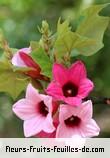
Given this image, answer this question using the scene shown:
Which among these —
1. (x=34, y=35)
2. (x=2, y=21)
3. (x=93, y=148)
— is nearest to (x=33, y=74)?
(x=93, y=148)

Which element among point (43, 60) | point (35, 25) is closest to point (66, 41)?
point (43, 60)

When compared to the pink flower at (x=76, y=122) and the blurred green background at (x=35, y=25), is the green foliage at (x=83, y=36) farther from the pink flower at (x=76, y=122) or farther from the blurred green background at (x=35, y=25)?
the blurred green background at (x=35, y=25)

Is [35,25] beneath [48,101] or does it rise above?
above

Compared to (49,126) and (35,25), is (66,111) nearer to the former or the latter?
(49,126)

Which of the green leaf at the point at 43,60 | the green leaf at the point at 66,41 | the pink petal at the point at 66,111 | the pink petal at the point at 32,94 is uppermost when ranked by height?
the green leaf at the point at 66,41

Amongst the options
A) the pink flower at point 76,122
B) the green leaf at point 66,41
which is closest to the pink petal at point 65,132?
the pink flower at point 76,122

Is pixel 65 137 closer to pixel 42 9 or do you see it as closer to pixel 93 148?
pixel 93 148

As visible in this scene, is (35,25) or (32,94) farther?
(35,25)
